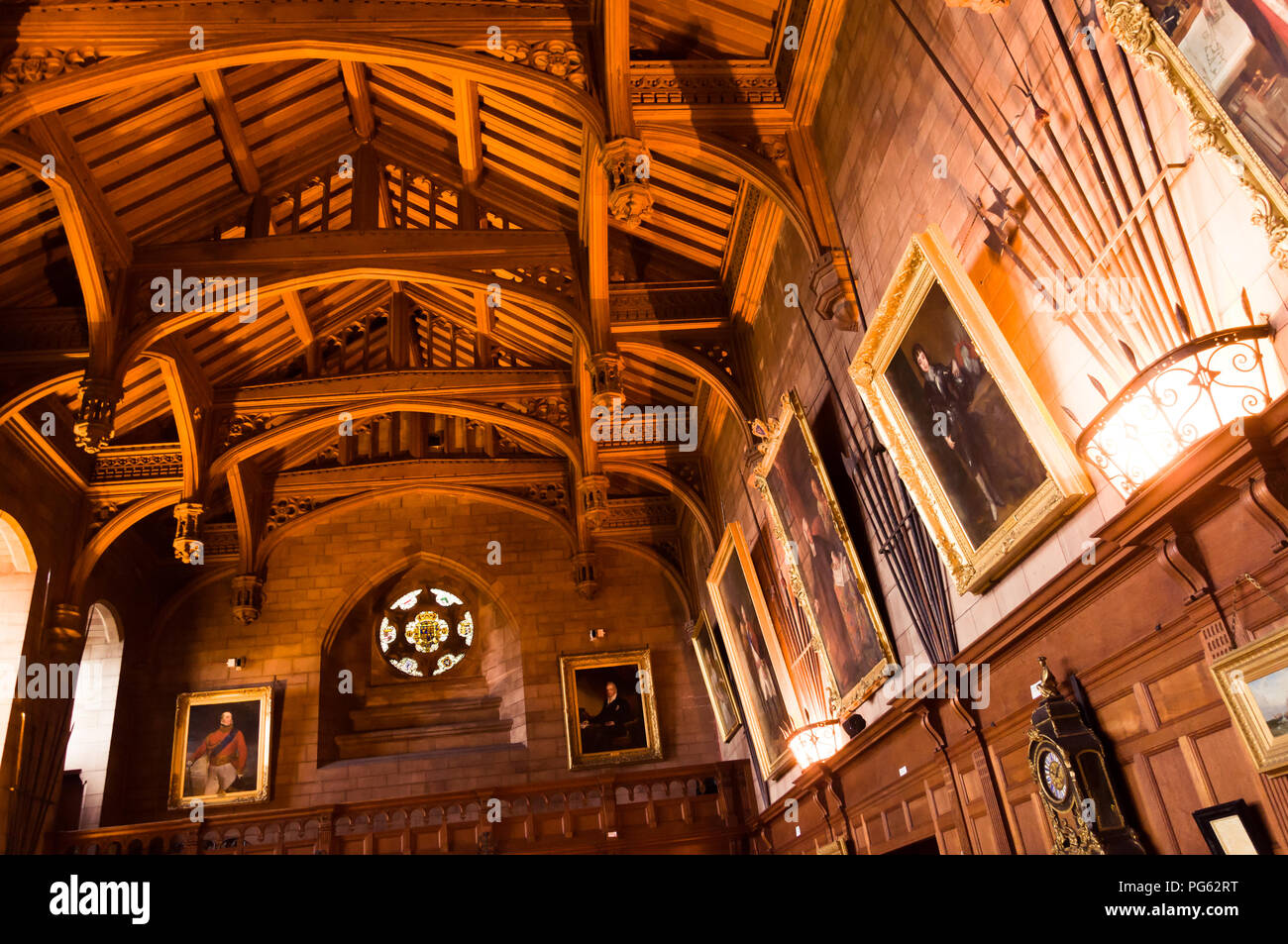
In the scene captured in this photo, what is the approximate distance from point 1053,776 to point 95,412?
843 centimetres

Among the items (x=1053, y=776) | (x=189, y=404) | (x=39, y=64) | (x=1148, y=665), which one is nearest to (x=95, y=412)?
(x=189, y=404)

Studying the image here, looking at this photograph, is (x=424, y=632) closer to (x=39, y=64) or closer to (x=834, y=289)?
(x=39, y=64)

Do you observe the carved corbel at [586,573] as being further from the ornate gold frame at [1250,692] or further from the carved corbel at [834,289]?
the ornate gold frame at [1250,692]

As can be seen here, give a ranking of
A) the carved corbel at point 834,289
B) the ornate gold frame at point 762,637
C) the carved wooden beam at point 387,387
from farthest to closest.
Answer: the carved wooden beam at point 387,387
the ornate gold frame at point 762,637
the carved corbel at point 834,289

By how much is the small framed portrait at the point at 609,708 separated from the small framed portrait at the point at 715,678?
905mm

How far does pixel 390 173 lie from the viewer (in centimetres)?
1148

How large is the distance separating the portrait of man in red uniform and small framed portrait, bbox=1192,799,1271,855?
12140mm

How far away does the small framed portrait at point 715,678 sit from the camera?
1234 centimetres

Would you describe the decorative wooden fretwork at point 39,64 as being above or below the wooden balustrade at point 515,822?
above

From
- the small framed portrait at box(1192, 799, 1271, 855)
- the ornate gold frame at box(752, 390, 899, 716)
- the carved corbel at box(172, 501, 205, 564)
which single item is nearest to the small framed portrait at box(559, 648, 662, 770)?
the carved corbel at box(172, 501, 205, 564)

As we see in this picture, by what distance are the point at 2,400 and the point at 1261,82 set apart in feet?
35.4

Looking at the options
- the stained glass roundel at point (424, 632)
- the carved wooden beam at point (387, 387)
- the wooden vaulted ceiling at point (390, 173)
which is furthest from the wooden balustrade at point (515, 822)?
the carved wooden beam at point (387, 387)

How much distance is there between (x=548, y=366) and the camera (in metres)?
12.4
